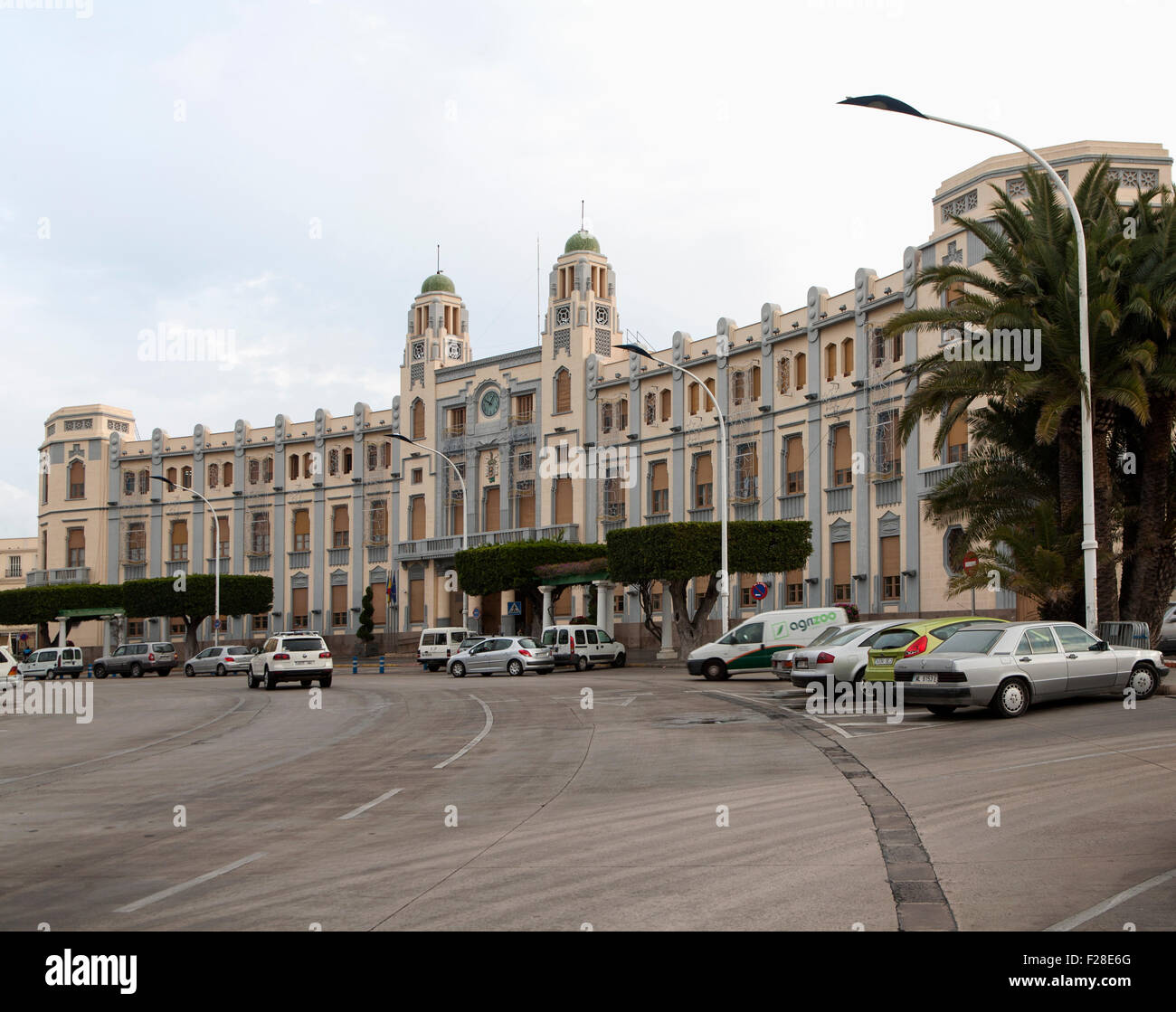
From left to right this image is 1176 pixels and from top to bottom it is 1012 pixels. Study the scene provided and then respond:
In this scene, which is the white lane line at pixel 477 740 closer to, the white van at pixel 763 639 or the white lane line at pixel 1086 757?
the white lane line at pixel 1086 757

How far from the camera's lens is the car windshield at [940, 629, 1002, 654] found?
60.6 ft

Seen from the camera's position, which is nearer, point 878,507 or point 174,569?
point 878,507

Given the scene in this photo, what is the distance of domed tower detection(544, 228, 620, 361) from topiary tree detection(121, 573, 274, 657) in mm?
21472

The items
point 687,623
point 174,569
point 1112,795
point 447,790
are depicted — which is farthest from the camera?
point 174,569

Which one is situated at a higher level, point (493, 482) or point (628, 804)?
point (493, 482)

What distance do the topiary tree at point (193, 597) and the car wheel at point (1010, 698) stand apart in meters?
56.0

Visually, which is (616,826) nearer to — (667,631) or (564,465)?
(667,631)

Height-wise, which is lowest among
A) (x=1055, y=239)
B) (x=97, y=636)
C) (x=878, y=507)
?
(x=97, y=636)

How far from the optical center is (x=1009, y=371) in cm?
2375

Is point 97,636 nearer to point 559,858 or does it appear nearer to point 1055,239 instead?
point 1055,239

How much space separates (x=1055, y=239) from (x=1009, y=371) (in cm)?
319

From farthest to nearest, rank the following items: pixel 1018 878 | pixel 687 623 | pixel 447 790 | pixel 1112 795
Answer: pixel 687 623
pixel 447 790
pixel 1112 795
pixel 1018 878

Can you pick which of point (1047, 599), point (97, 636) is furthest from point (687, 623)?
point (97, 636)

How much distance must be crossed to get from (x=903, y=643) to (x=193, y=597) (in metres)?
52.9
